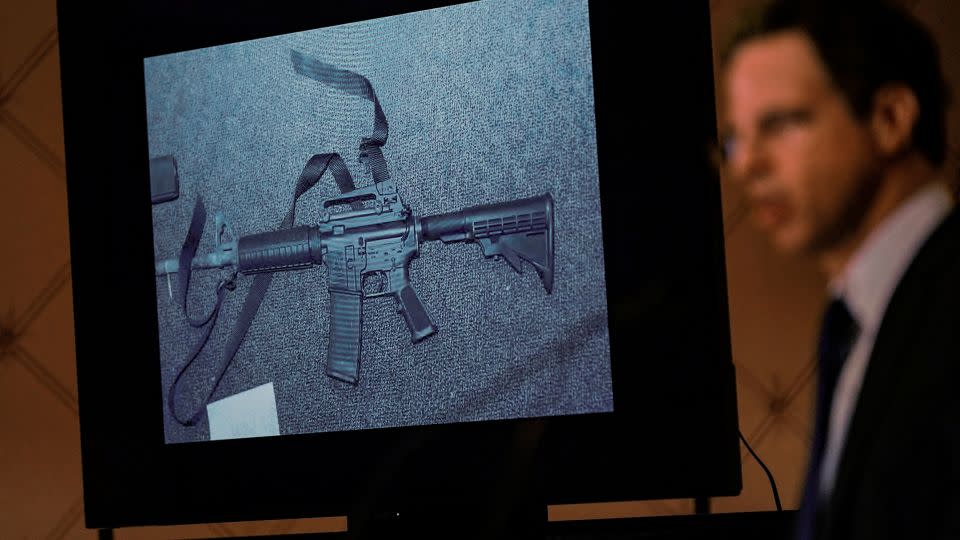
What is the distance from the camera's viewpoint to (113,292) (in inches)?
55.5

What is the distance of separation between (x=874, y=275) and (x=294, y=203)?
1.00 meters

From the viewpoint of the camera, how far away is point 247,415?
4.42 feet

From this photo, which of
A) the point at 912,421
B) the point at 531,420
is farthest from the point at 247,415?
the point at 912,421

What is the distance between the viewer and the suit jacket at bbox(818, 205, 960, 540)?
41cm

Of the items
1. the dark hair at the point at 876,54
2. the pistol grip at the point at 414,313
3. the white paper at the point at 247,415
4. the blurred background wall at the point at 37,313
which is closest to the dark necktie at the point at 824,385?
the dark hair at the point at 876,54

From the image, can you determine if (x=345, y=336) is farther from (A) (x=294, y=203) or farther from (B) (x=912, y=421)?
(B) (x=912, y=421)

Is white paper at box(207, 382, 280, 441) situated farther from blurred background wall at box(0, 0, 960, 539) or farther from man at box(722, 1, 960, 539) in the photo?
man at box(722, 1, 960, 539)

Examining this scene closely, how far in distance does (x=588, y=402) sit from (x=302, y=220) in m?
0.49

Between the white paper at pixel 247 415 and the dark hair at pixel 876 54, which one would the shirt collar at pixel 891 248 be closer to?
the dark hair at pixel 876 54

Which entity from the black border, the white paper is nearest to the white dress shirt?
the black border

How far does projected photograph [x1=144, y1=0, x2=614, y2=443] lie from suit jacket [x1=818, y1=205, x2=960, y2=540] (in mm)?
772

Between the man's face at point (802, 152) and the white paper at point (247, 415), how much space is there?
3.24ft

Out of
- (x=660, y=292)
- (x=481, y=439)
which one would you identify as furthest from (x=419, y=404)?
(x=660, y=292)

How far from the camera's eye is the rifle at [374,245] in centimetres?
127
